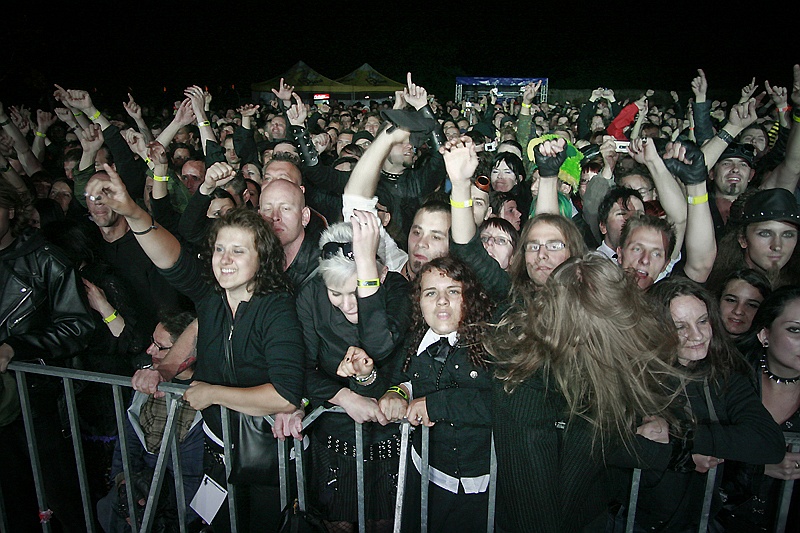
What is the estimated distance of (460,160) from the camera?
261cm

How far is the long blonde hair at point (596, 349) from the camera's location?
186cm

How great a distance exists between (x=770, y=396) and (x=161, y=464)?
2949 mm

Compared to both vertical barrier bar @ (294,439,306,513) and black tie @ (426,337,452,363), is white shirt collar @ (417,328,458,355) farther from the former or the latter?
vertical barrier bar @ (294,439,306,513)

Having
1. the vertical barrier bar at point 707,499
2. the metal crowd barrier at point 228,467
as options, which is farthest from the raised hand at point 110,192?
the vertical barrier bar at point 707,499

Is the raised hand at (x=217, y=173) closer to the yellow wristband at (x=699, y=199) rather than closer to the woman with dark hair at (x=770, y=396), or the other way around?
the yellow wristband at (x=699, y=199)

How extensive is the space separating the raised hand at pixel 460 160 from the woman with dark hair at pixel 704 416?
1.07 metres

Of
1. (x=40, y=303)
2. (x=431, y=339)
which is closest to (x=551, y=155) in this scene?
(x=431, y=339)

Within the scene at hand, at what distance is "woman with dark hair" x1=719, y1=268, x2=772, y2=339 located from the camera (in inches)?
114

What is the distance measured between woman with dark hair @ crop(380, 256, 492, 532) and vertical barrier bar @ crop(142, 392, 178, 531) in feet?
3.28

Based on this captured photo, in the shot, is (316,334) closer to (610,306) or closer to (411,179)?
(610,306)

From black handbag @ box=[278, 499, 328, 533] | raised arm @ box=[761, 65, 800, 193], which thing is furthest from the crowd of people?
raised arm @ box=[761, 65, 800, 193]

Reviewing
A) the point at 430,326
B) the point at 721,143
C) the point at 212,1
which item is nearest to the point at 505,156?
the point at 721,143

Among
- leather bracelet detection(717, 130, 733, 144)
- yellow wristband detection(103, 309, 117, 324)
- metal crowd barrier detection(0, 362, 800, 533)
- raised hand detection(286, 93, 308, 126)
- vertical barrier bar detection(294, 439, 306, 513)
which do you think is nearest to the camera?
metal crowd barrier detection(0, 362, 800, 533)

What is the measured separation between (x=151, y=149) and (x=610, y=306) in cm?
356
